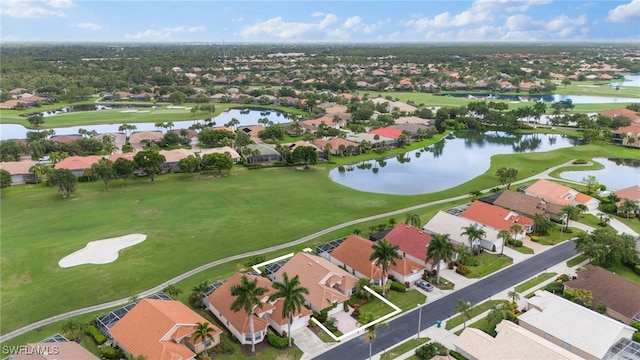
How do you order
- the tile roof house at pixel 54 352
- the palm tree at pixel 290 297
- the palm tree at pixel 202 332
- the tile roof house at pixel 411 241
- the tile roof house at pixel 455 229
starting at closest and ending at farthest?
1. the tile roof house at pixel 54 352
2. the palm tree at pixel 202 332
3. the palm tree at pixel 290 297
4. the tile roof house at pixel 411 241
5. the tile roof house at pixel 455 229

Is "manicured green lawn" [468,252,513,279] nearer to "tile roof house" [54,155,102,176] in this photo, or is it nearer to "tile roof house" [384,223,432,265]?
"tile roof house" [384,223,432,265]

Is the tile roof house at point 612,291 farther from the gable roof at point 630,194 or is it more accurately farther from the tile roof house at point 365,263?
the gable roof at point 630,194

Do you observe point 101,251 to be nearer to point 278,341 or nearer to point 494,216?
point 278,341

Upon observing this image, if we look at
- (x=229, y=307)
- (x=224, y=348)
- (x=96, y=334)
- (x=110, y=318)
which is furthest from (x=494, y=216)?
(x=96, y=334)

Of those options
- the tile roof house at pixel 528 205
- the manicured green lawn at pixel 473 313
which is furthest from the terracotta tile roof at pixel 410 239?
the tile roof house at pixel 528 205

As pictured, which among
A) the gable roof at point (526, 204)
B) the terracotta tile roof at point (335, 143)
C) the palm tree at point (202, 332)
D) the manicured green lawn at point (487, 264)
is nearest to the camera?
the palm tree at point (202, 332)

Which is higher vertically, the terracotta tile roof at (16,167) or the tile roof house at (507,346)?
the terracotta tile roof at (16,167)

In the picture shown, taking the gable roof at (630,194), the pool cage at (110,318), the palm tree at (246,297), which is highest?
the palm tree at (246,297)
